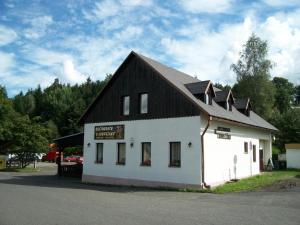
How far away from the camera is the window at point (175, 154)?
20.9 metres

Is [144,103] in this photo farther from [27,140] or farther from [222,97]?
[27,140]

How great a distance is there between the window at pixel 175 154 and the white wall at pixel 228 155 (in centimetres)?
158

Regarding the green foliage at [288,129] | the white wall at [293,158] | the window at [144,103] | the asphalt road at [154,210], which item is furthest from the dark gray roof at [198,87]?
the green foliage at [288,129]

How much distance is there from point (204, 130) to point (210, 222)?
33.5ft

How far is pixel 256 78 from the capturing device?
5012 cm

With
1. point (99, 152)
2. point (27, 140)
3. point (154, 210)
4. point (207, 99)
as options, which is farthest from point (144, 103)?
point (27, 140)

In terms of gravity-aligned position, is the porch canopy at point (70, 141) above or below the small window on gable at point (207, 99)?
below

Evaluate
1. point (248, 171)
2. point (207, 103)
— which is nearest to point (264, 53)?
point (248, 171)

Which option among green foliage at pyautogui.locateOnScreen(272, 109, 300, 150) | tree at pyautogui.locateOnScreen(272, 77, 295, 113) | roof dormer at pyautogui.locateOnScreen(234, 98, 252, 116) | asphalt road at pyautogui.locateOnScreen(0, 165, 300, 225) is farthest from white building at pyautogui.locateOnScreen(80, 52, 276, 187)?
tree at pyautogui.locateOnScreen(272, 77, 295, 113)

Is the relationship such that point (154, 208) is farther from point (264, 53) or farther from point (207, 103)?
point (264, 53)

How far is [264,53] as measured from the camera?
2016 inches

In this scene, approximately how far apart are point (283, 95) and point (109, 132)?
6584cm

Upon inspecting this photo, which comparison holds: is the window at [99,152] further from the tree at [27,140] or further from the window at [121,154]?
the tree at [27,140]

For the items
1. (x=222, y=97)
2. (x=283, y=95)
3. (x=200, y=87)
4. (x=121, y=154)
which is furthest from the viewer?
(x=283, y=95)
